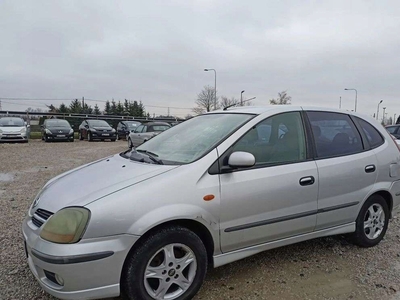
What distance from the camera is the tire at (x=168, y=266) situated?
2166 millimetres

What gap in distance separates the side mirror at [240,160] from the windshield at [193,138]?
8.6 inches

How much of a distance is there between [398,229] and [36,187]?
6.22 m

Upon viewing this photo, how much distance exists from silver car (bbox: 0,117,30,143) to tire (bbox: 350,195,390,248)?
16863 mm

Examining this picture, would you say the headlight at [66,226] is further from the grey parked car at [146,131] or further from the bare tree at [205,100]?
the bare tree at [205,100]

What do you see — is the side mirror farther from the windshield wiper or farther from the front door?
the windshield wiper

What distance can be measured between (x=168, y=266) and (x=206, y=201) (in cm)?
56

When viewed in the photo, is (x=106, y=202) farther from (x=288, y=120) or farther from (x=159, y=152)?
(x=288, y=120)

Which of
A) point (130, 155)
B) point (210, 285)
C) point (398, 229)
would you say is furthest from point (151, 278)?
point (398, 229)

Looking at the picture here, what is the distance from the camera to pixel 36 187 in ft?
20.0

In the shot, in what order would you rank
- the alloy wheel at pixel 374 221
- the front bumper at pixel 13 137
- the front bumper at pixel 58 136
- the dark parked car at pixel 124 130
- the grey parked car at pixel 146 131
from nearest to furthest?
1. the alloy wheel at pixel 374 221
2. the grey parked car at pixel 146 131
3. the front bumper at pixel 13 137
4. the front bumper at pixel 58 136
5. the dark parked car at pixel 124 130

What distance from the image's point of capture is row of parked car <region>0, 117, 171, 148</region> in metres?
14.8

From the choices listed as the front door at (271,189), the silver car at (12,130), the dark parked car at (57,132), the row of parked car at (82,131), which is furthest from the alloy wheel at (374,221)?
the dark parked car at (57,132)

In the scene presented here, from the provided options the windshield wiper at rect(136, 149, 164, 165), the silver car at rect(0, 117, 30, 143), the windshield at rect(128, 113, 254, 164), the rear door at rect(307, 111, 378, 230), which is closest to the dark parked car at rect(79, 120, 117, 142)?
the silver car at rect(0, 117, 30, 143)

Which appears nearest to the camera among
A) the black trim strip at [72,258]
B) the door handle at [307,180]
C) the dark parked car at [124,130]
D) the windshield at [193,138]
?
the black trim strip at [72,258]
